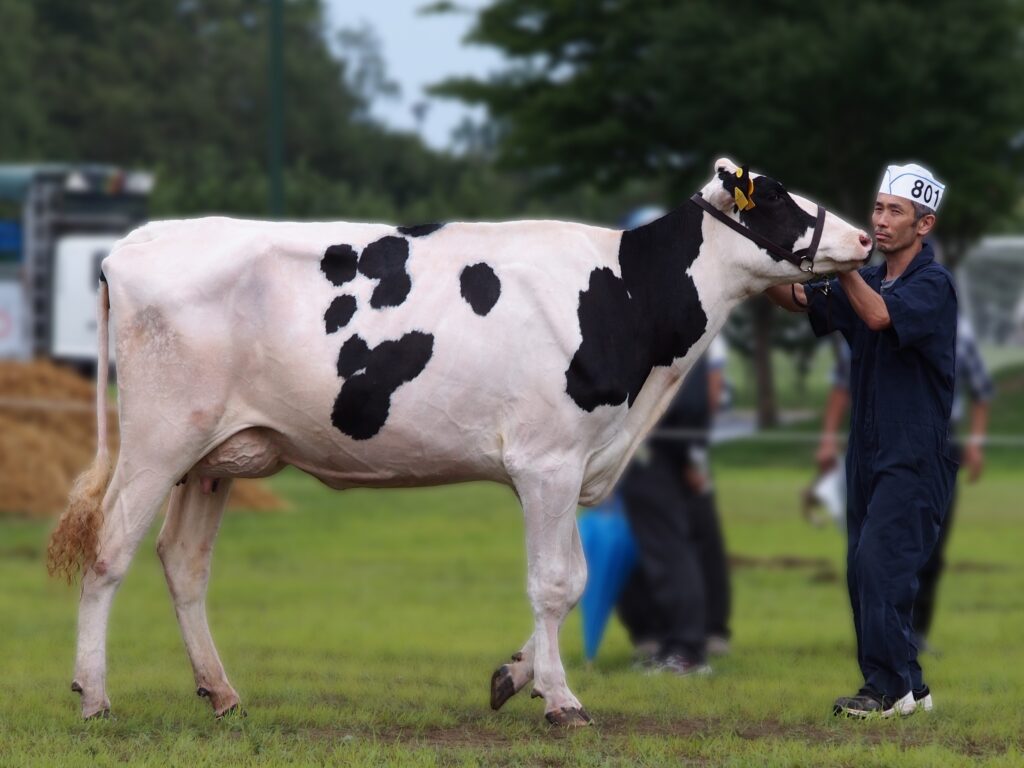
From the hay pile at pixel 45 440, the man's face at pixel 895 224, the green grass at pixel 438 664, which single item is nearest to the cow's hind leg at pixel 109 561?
the green grass at pixel 438 664

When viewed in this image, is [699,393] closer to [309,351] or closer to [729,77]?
[309,351]

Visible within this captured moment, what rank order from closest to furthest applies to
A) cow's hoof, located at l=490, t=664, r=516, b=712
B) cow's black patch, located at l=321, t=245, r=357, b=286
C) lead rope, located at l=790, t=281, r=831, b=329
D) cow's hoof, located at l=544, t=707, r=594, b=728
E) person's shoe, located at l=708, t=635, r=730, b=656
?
1. cow's hoof, located at l=544, t=707, r=594, b=728
2. cow's black patch, located at l=321, t=245, r=357, b=286
3. cow's hoof, located at l=490, t=664, r=516, b=712
4. lead rope, located at l=790, t=281, r=831, b=329
5. person's shoe, located at l=708, t=635, r=730, b=656

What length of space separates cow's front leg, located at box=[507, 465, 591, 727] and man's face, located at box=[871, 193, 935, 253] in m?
1.71

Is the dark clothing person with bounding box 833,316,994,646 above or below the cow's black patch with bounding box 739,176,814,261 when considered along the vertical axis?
below

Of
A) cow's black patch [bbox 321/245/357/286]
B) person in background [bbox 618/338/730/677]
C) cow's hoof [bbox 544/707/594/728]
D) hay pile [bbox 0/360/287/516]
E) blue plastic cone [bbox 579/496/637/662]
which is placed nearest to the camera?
cow's hoof [bbox 544/707/594/728]

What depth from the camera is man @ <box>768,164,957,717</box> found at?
7.61 meters

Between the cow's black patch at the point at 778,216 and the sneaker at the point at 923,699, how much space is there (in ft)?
6.38

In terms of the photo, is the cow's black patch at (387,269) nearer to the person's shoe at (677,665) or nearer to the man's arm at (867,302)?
the man's arm at (867,302)

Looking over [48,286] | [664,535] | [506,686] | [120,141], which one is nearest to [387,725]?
[506,686]

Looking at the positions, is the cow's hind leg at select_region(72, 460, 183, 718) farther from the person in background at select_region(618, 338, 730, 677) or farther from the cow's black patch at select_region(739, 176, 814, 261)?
the person in background at select_region(618, 338, 730, 677)

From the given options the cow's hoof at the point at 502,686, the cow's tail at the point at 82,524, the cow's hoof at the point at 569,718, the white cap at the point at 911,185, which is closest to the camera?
the cow's hoof at the point at 569,718

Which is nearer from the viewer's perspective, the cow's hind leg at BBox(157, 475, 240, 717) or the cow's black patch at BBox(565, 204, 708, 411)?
the cow's black patch at BBox(565, 204, 708, 411)

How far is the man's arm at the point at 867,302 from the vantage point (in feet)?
24.6

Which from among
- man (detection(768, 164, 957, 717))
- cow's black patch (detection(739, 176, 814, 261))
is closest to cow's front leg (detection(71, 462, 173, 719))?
cow's black patch (detection(739, 176, 814, 261))
